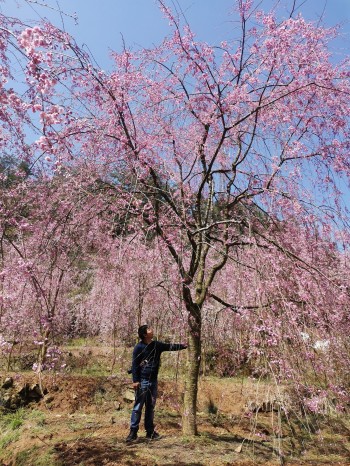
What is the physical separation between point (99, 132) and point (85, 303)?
14.1m

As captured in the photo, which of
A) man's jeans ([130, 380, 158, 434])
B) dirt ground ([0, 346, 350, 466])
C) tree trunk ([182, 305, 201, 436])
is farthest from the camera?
tree trunk ([182, 305, 201, 436])

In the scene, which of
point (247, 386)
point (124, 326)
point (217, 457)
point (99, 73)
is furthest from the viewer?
point (124, 326)

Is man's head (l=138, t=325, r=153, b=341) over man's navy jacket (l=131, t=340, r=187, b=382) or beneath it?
over

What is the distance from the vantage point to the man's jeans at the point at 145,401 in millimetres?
4871

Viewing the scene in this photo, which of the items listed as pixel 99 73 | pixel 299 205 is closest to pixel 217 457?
pixel 299 205

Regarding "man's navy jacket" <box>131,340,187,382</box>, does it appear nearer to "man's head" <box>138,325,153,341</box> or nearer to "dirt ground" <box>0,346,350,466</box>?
"man's head" <box>138,325,153,341</box>

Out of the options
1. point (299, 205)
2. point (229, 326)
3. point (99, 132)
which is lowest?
point (229, 326)

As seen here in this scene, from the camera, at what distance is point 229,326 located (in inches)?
368

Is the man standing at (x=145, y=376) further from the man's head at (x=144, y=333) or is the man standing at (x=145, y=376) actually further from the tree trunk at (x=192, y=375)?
the tree trunk at (x=192, y=375)

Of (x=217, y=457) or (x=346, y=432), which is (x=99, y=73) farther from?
(x=346, y=432)

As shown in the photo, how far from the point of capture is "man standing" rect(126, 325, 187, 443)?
489 cm

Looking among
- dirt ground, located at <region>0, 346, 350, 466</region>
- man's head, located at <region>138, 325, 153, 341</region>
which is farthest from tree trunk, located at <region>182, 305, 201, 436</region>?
man's head, located at <region>138, 325, 153, 341</region>

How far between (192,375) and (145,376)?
838mm

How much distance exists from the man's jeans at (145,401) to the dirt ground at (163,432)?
0.71ft
